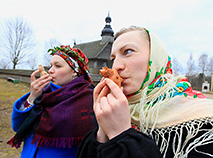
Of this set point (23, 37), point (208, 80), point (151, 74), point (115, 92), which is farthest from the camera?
point (23, 37)

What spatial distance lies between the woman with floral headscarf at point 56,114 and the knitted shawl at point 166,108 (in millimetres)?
915

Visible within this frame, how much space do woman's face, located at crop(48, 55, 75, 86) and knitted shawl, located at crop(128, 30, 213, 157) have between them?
131 cm

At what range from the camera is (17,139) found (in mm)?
1769

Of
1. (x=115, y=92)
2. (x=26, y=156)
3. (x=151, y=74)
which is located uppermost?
(x=151, y=74)

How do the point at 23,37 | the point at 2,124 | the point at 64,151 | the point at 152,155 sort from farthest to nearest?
the point at 23,37, the point at 2,124, the point at 64,151, the point at 152,155

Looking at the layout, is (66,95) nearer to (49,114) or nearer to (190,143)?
(49,114)

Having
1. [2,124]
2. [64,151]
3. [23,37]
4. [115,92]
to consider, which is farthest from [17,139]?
[23,37]

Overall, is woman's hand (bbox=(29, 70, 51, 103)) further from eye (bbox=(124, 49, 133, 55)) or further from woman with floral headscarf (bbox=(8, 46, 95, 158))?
eye (bbox=(124, 49, 133, 55))

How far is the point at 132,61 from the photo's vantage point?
1.03 m

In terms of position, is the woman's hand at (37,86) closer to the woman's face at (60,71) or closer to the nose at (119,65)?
the woman's face at (60,71)

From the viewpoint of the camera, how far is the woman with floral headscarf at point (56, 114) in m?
1.67

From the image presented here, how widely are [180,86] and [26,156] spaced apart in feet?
A: 6.79

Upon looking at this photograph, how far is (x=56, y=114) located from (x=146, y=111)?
1277 mm

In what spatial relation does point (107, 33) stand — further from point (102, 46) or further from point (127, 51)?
point (127, 51)
